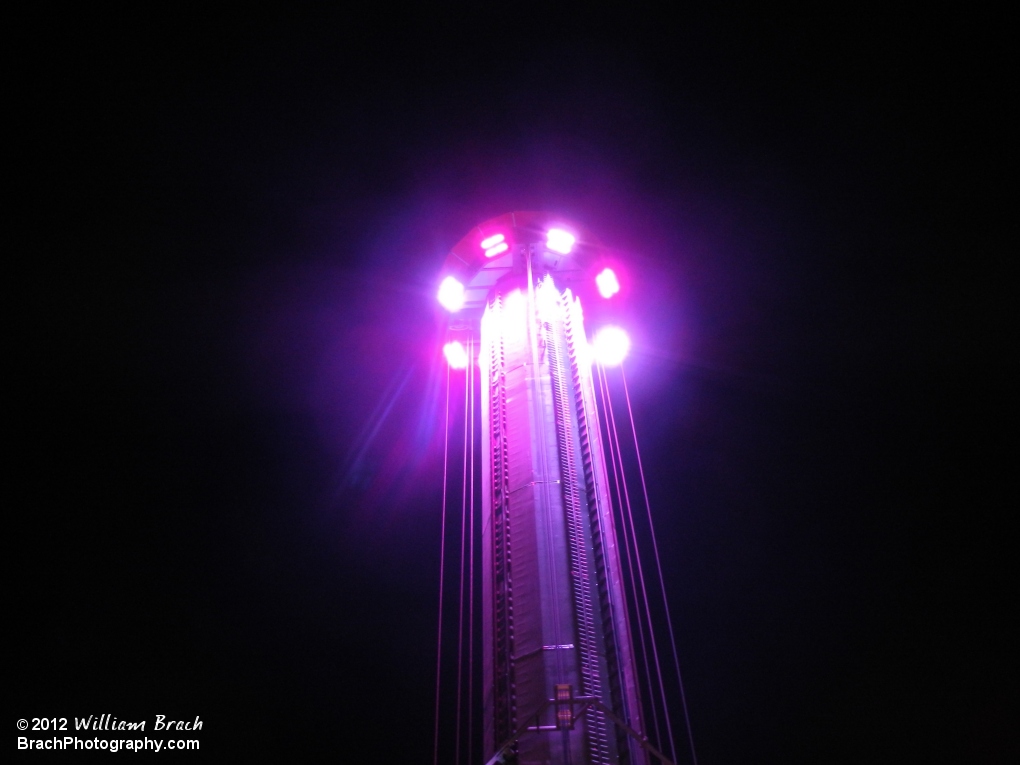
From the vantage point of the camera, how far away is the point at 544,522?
6.04 m

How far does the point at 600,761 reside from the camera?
4.75m

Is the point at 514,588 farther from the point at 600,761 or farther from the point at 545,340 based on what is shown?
the point at 545,340

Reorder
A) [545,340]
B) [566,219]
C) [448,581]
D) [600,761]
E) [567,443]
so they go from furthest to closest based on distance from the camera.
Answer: [448,581] < [566,219] < [545,340] < [567,443] < [600,761]

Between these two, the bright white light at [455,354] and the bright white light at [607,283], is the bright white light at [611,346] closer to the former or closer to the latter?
the bright white light at [607,283]

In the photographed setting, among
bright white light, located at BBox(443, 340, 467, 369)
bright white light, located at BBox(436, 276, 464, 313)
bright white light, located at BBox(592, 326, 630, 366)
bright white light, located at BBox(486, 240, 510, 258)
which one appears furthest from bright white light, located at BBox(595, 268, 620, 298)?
bright white light, located at BBox(443, 340, 467, 369)

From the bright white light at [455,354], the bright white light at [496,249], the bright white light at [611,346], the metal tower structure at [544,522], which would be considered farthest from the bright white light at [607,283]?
the bright white light at [455,354]

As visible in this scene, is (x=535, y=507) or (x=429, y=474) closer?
(x=535, y=507)

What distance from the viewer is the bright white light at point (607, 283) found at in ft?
29.3

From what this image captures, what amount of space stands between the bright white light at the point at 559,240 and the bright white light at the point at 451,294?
1429mm

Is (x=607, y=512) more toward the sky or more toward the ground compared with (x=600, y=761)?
more toward the sky

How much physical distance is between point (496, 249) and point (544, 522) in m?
4.30

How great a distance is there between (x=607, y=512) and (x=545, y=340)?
2236mm

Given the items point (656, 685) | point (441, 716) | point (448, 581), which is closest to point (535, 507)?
point (656, 685)

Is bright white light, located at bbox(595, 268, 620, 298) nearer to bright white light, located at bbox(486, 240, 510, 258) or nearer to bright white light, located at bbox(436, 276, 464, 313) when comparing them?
bright white light, located at bbox(486, 240, 510, 258)
